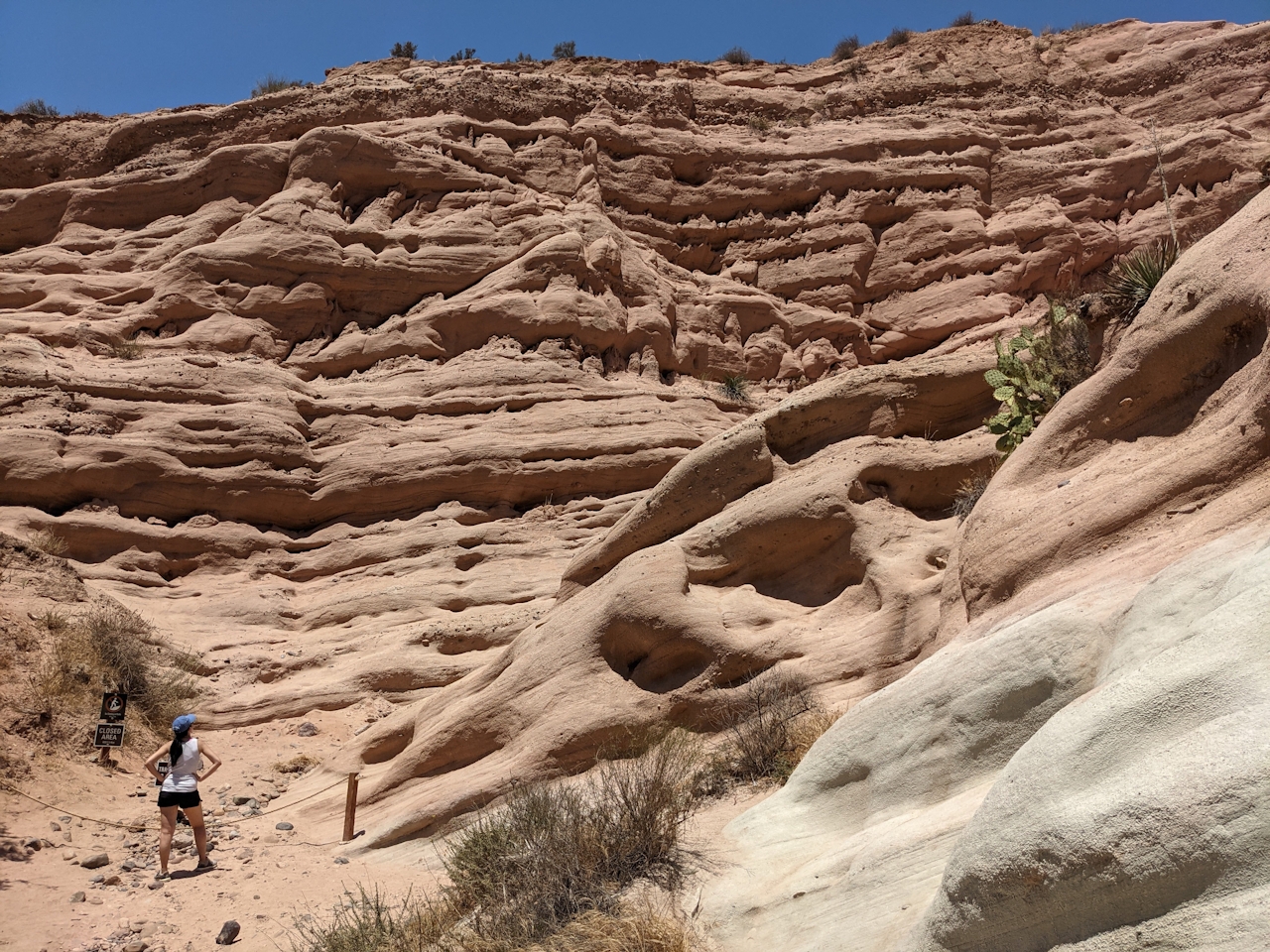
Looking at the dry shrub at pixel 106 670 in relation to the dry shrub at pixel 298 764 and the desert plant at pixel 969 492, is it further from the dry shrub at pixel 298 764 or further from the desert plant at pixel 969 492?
the desert plant at pixel 969 492

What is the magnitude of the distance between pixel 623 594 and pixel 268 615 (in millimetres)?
7652

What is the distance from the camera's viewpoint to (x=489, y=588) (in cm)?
1450

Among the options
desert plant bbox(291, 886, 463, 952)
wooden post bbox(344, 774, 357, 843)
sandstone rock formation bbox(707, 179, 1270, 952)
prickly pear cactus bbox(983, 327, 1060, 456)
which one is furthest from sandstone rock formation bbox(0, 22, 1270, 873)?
desert plant bbox(291, 886, 463, 952)

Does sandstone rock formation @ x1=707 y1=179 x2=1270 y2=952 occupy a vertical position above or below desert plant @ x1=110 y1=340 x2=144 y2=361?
below

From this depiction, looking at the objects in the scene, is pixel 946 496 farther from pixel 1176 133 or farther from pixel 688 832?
pixel 1176 133

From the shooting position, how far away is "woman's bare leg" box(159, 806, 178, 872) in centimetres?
826

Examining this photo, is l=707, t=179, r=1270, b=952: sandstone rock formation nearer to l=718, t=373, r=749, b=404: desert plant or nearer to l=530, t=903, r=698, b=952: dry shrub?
l=530, t=903, r=698, b=952: dry shrub

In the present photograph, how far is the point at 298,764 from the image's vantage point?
11672 mm

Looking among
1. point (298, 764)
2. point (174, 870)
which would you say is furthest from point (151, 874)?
point (298, 764)

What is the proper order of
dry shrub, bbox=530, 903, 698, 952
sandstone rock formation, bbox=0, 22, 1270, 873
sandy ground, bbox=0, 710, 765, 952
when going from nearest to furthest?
1. dry shrub, bbox=530, 903, 698, 952
2. sandy ground, bbox=0, 710, 765, 952
3. sandstone rock formation, bbox=0, 22, 1270, 873

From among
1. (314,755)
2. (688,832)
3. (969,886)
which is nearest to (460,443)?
(314,755)

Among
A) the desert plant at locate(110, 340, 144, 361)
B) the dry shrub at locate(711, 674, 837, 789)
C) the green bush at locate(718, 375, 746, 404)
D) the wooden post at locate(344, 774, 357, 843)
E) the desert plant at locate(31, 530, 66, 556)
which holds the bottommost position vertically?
the dry shrub at locate(711, 674, 837, 789)

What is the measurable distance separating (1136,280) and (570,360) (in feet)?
36.7

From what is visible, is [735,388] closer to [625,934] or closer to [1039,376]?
[1039,376]
